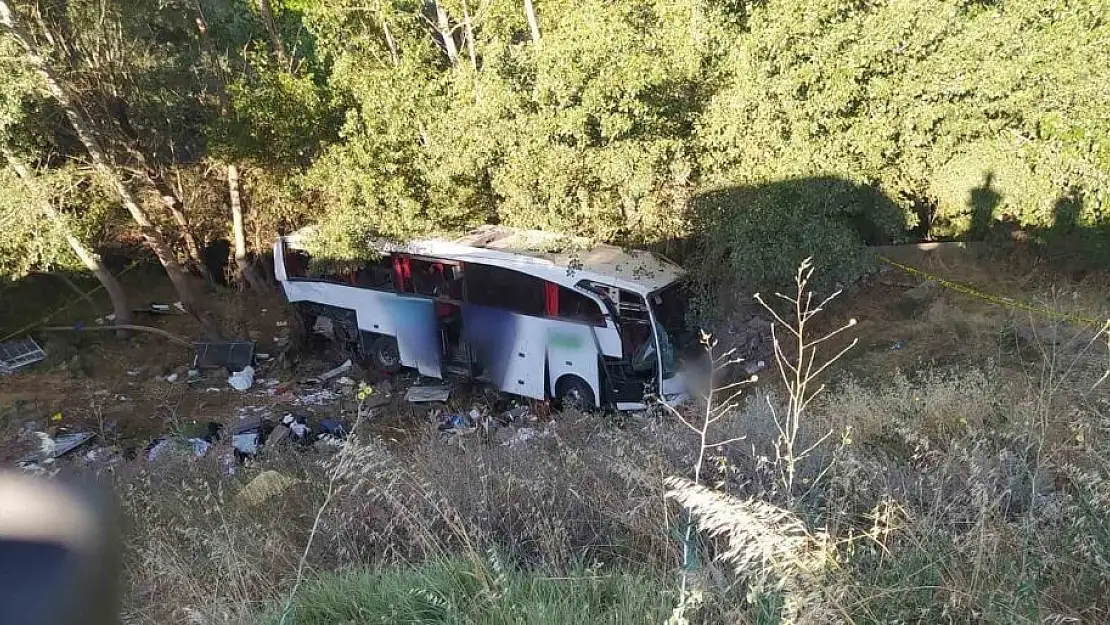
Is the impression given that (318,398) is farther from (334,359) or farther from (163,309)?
(163,309)

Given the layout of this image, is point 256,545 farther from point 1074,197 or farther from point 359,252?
point 1074,197

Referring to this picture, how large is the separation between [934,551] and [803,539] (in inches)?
32.3

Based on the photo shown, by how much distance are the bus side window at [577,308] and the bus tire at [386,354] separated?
343cm

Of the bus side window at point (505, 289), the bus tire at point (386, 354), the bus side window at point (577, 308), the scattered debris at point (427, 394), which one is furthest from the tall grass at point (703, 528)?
the bus tire at point (386, 354)

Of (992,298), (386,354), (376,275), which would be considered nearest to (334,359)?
(386,354)

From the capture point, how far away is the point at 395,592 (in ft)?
8.77

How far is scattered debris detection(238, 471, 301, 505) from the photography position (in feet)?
14.8

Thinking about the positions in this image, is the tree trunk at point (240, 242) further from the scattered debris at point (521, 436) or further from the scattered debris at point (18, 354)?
the scattered debris at point (521, 436)

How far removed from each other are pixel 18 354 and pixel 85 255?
2.47m

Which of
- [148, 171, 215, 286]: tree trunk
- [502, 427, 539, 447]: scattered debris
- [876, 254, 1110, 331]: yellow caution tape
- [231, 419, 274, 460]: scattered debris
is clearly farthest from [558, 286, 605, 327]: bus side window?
[148, 171, 215, 286]: tree trunk

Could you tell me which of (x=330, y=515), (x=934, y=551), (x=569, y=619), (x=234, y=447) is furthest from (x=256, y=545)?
(x=234, y=447)

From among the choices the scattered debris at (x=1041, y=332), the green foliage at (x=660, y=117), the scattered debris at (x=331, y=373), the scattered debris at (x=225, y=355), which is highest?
the green foliage at (x=660, y=117)

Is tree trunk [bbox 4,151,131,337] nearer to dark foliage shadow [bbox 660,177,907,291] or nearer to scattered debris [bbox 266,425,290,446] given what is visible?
scattered debris [bbox 266,425,290,446]

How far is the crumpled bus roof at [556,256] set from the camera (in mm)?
7730
